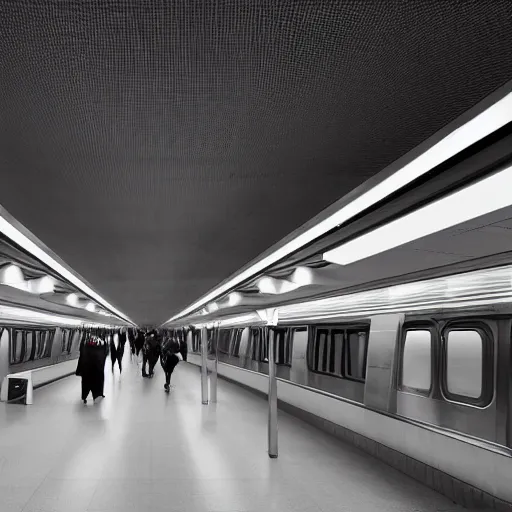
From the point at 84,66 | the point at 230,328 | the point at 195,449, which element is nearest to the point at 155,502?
the point at 195,449

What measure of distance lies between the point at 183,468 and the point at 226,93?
593cm

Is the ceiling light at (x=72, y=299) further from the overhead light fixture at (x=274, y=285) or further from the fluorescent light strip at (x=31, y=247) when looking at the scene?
the overhead light fixture at (x=274, y=285)

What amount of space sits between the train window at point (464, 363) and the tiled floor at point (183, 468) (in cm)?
128

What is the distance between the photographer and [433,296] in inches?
266

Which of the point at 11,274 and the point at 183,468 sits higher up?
the point at 11,274

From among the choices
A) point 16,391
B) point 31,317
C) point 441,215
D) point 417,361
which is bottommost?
point 16,391

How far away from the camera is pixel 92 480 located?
6.20m

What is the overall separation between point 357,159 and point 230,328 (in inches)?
855

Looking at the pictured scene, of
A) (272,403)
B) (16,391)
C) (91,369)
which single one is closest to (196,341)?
(91,369)

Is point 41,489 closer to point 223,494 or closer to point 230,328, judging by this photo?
point 223,494

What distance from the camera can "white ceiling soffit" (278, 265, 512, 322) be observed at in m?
5.52

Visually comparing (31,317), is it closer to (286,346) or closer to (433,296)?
(286,346)

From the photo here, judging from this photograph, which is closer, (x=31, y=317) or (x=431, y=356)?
(x=431, y=356)

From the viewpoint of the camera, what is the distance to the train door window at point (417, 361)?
23.9 feet
